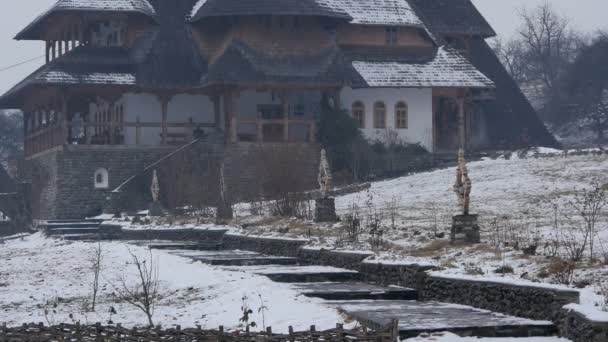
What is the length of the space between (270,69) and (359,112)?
4.85 meters

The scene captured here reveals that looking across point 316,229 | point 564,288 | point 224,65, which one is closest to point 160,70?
point 224,65

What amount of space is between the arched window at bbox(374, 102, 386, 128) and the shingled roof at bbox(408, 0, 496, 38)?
20.0ft

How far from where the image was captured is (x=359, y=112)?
158 ft

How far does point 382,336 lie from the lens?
12.7 m

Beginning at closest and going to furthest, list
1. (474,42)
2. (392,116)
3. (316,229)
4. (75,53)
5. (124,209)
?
(316,229), (124,209), (75,53), (392,116), (474,42)

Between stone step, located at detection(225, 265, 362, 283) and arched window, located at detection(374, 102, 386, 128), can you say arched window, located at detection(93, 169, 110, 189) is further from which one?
stone step, located at detection(225, 265, 362, 283)

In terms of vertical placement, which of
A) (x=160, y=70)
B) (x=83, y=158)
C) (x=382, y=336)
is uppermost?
(x=160, y=70)

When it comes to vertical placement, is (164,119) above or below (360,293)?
above

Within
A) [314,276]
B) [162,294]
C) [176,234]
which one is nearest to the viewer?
[162,294]

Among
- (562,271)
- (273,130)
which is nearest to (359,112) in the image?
(273,130)

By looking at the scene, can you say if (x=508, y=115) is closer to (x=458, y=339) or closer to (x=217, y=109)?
(x=217, y=109)

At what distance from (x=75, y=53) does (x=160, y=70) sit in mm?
2960

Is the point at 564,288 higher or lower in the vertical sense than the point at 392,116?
lower

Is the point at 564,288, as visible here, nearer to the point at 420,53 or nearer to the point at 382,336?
the point at 382,336
